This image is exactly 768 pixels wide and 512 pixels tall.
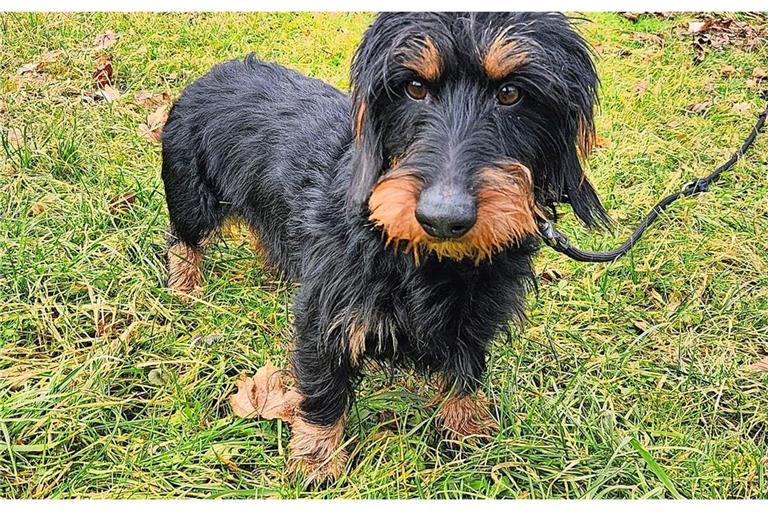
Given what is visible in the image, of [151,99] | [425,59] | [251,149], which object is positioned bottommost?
[151,99]

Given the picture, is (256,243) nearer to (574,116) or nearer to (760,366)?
(574,116)

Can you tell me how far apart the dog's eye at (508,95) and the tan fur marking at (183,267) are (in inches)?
91.7

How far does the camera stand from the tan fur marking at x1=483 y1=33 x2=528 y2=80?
2057 mm

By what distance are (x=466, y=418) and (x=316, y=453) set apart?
71 cm

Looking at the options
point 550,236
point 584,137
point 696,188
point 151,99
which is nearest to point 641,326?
point 696,188

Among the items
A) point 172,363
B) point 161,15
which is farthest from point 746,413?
point 161,15

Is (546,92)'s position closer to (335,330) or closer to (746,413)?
(335,330)

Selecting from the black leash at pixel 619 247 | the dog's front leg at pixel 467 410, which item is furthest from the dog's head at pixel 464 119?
the dog's front leg at pixel 467 410

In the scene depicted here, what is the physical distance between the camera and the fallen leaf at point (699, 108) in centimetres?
602

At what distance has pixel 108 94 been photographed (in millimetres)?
5453

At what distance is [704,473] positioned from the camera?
3010 mm

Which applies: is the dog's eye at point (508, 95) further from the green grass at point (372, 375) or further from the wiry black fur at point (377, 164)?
the green grass at point (372, 375)

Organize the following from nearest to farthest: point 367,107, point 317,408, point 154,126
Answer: point 367,107 < point 317,408 < point 154,126

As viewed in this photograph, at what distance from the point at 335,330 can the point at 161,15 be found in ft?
15.4
